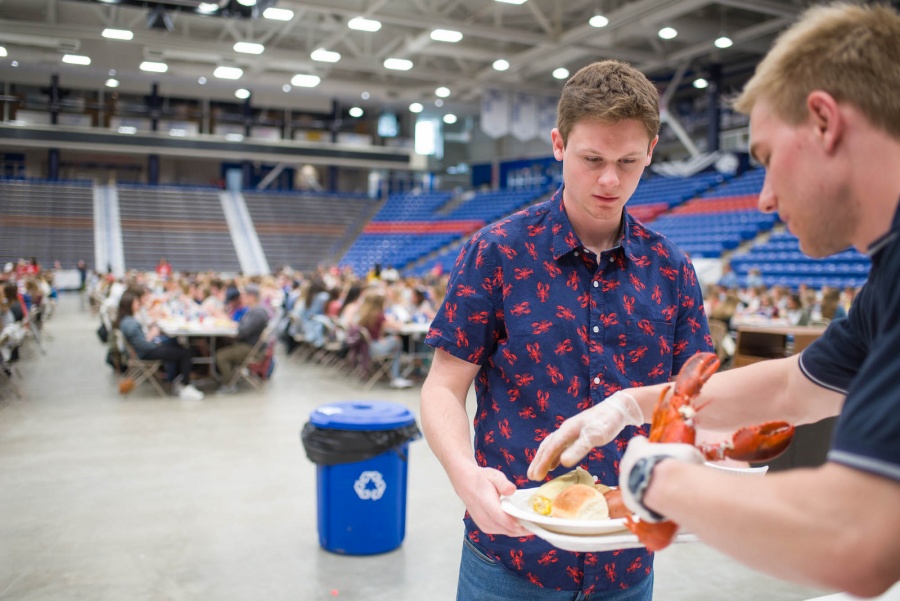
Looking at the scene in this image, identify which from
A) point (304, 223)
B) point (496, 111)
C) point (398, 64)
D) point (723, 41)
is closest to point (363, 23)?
point (398, 64)

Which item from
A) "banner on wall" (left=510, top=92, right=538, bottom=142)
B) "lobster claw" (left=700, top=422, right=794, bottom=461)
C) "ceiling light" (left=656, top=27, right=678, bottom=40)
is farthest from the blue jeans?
"banner on wall" (left=510, top=92, right=538, bottom=142)

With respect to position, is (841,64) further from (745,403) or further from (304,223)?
(304,223)

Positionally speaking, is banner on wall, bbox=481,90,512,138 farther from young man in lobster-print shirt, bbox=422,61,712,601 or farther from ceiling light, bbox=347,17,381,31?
young man in lobster-print shirt, bbox=422,61,712,601

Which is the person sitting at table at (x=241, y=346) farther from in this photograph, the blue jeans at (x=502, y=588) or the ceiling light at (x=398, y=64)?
the ceiling light at (x=398, y=64)

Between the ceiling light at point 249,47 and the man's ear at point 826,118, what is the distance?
2111cm

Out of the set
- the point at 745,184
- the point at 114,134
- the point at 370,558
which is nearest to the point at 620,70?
the point at 370,558

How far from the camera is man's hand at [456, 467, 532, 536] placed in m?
1.17

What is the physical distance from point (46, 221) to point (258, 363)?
22724 mm

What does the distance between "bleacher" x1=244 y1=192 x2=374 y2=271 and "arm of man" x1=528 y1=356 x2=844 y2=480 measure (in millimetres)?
28838

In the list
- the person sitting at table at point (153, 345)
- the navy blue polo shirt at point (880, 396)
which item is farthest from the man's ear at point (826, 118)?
the person sitting at table at point (153, 345)

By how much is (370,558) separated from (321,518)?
0.36 metres

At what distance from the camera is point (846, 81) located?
814 mm

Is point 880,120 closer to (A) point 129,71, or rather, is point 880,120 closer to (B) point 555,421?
(B) point 555,421

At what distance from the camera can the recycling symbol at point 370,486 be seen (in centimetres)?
405
